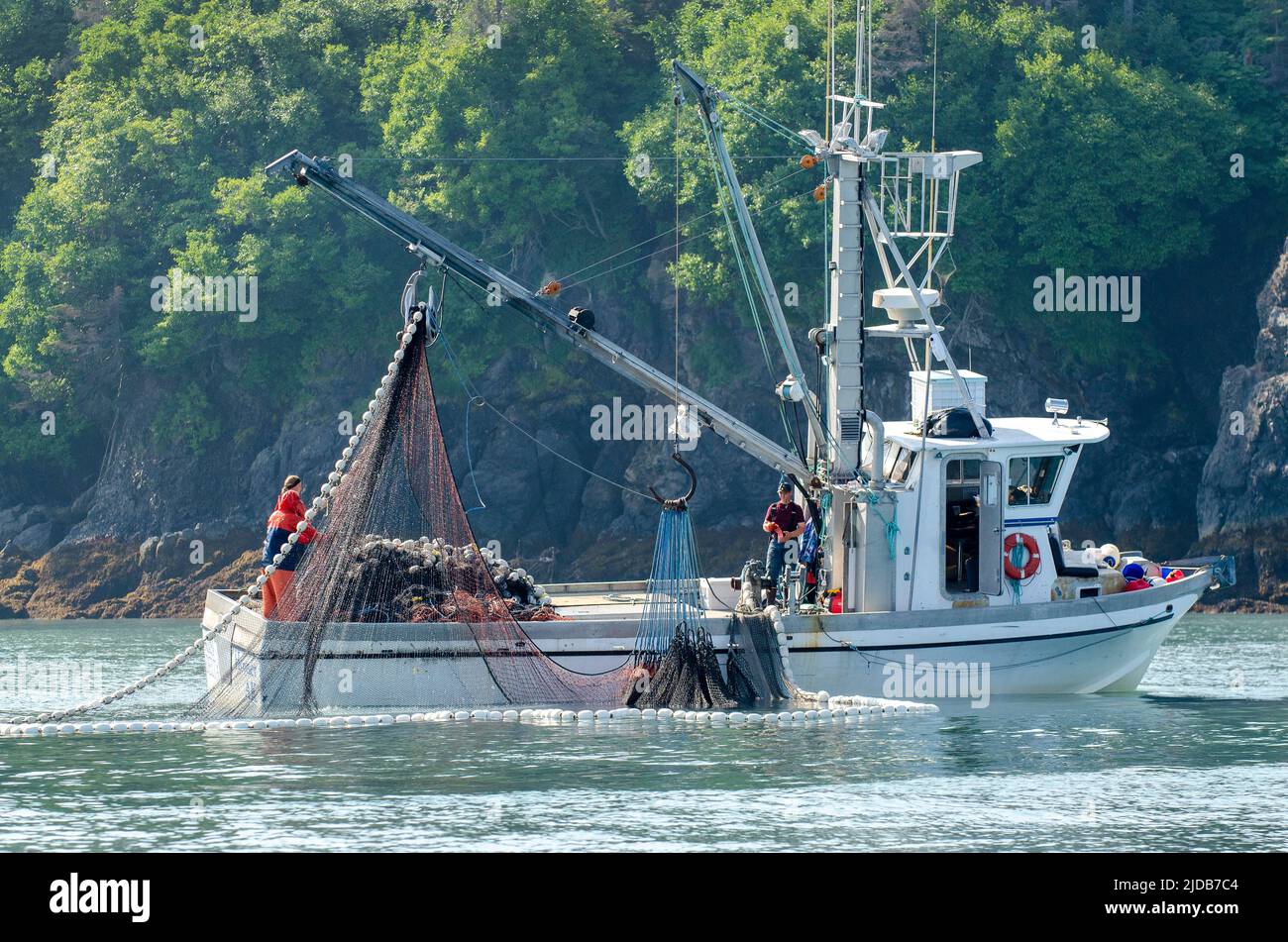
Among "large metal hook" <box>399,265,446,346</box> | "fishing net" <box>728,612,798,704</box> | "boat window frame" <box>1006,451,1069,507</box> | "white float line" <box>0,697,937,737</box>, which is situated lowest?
"white float line" <box>0,697,937,737</box>

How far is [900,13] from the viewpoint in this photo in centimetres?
5112

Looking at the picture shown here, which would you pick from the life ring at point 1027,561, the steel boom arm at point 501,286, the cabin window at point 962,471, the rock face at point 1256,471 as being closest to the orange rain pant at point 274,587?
the steel boom arm at point 501,286

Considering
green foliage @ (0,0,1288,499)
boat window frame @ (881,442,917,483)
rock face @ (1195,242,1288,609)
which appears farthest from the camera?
green foliage @ (0,0,1288,499)

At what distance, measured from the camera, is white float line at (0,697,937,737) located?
25.7 metres

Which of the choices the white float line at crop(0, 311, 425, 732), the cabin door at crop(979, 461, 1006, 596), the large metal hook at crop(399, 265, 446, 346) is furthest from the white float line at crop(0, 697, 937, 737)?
the large metal hook at crop(399, 265, 446, 346)

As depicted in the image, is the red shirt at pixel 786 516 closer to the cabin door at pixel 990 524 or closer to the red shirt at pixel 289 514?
the cabin door at pixel 990 524

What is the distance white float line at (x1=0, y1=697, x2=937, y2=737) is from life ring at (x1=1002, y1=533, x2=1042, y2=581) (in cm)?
238

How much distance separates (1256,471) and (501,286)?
2351 cm

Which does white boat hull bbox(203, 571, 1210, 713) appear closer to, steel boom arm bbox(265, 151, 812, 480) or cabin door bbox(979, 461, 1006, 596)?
cabin door bbox(979, 461, 1006, 596)

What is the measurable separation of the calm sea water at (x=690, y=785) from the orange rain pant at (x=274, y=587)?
1.53m

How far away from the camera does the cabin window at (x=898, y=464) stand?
27.4 meters

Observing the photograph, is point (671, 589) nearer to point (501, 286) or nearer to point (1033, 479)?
point (501, 286)

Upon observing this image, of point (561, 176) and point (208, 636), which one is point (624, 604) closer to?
point (208, 636)

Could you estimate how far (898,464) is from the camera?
27656mm
